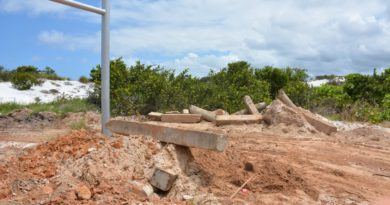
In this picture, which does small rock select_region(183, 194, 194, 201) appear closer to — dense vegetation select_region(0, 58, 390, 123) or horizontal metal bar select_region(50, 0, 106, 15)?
horizontal metal bar select_region(50, 0, 106, 15)

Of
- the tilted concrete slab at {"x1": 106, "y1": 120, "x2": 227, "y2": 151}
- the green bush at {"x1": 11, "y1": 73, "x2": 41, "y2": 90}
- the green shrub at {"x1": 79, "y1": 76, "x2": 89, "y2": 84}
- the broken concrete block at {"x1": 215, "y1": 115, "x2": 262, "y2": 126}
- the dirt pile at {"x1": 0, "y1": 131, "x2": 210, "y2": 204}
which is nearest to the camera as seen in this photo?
the dirt pile at {"x1": 0, "y1": 131, "x2": 210, "y2": 204}

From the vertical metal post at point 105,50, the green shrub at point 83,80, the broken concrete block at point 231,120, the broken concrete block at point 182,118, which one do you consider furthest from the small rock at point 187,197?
the green shrub at point 83,80

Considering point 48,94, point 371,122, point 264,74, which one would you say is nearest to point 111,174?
point 371,122

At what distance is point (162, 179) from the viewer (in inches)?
193

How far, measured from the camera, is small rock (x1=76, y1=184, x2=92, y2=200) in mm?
4398

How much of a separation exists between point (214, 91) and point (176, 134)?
835 centimetres

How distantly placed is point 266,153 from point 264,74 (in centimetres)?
1078

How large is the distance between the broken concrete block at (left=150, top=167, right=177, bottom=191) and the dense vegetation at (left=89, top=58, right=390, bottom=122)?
25.2 feet

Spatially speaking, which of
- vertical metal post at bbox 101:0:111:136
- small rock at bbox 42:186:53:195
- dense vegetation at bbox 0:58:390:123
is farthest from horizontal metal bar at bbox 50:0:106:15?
dense vegetation at bbox 0:58:390:123

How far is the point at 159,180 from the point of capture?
4926mm

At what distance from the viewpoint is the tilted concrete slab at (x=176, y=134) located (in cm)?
504

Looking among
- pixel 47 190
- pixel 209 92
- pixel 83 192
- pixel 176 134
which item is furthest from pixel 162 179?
pixel 209 92

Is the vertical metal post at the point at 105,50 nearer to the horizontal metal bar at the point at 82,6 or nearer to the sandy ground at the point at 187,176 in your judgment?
the horizontal metal bar at the point at 82,6

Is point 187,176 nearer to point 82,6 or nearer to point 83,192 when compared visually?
point 83,192
